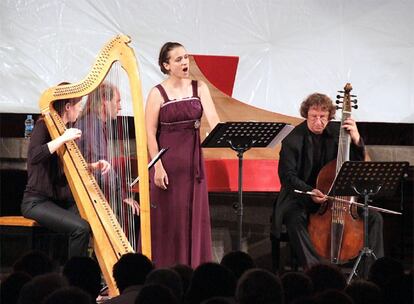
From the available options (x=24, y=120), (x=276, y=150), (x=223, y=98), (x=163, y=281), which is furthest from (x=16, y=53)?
(x=163, y=281)

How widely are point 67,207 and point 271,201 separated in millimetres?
2037

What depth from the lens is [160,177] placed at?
6125 mm

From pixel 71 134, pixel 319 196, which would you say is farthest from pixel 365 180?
pixel 71 134

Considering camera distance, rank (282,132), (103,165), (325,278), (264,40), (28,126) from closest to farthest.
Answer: (325,278), (103,165), (282,132), (28,126), (264,40)

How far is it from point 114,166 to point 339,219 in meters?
Result: 1.53

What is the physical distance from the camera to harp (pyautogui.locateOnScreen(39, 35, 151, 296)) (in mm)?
5188

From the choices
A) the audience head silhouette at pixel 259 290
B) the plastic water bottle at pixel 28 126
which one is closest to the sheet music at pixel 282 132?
the plastic water bottle at pixel 28 126

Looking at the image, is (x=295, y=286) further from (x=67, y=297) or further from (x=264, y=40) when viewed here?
(x=264, y=40)

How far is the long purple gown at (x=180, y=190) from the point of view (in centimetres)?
618

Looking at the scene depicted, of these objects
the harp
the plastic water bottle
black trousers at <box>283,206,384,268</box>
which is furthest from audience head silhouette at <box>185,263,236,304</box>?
the plastic water bottle

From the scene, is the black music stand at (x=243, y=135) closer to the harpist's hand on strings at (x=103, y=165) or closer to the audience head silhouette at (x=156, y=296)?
the harpist's hand on strings at (x=103, y=165)

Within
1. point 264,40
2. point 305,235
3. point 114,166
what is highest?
point 264,40

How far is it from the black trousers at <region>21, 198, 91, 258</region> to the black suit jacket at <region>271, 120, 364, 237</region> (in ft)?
4.65

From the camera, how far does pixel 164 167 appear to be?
6203mm
